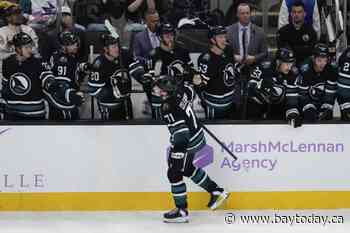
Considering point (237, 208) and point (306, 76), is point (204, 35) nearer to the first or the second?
point (306, 76)

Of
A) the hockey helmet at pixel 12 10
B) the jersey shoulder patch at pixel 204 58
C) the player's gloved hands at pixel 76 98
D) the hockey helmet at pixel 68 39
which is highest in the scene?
the hockey helmet at pixel 12 10

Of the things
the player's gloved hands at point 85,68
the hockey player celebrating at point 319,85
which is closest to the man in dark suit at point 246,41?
the hockey player celebrating at point 319,85

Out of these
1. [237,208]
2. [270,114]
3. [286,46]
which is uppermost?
[286,46]

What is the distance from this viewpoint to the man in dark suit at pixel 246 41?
362 inches

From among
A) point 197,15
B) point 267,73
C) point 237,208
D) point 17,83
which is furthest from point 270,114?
point 17,83

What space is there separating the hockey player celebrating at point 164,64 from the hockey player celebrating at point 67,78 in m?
0.53

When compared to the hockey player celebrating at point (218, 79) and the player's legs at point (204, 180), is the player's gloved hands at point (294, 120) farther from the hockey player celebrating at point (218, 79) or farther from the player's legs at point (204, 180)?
the player's legs at point (204, 180)

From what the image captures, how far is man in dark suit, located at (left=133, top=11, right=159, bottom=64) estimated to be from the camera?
928 cm

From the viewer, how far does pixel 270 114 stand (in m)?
8.91

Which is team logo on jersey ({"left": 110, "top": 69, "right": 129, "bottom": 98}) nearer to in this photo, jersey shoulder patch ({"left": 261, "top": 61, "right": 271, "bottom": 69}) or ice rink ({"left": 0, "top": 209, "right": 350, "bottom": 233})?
ice rink ({"left": 0, "top": 209, "right": 350, "bottom": 233})

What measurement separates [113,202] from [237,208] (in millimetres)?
1094

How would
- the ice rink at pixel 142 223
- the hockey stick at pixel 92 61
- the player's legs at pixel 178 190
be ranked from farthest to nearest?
the hockey stick at pixel 92 61
the player's legs at pixel 178 190
the ice rink at pixel 142 223

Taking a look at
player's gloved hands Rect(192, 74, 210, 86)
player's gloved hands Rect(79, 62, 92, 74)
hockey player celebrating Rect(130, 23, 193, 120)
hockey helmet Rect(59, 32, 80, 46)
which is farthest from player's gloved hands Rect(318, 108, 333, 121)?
hockey helmet Rect(59, 32, 80, 46)

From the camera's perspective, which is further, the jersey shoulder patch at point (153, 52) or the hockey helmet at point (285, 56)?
the jersey shoulder patch at point (153, 52)
